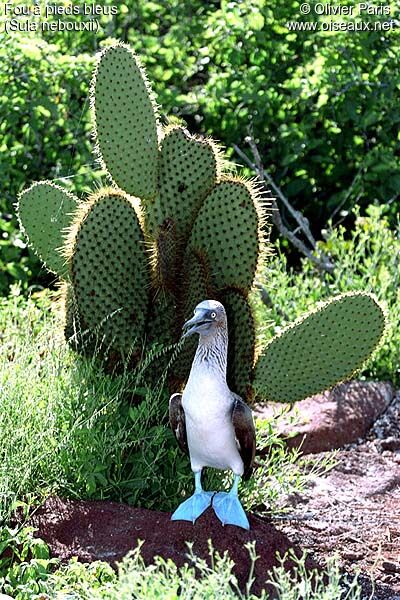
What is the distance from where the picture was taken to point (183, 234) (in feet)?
14.8

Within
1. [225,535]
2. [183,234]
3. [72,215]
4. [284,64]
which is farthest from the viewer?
[284,64]

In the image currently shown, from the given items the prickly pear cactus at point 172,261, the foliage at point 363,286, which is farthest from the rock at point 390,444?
the prickly pear cactus at point 172,261

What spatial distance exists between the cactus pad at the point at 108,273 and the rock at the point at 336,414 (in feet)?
3.03

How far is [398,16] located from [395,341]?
224cm

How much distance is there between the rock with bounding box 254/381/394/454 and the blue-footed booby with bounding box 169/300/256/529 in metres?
1.26

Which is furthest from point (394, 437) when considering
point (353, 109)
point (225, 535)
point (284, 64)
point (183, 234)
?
point (284, 64)

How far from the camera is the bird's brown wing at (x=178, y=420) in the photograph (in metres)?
3.84

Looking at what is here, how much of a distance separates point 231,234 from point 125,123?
0.59 m

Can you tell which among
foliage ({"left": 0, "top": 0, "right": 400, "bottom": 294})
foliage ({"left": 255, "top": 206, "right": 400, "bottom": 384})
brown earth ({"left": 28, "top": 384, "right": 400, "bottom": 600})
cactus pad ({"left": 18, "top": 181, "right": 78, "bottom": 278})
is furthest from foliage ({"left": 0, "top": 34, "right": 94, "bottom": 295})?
brown earth ({"left": 28, "top": 384, "right": 400, "bottom": 600})

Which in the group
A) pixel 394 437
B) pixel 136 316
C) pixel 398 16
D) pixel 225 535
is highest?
pixel 398 16

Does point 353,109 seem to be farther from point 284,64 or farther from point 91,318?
point 91,318

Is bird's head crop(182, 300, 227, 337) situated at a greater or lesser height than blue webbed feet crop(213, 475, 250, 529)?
greater

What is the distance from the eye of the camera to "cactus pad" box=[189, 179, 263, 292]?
4.34 metres

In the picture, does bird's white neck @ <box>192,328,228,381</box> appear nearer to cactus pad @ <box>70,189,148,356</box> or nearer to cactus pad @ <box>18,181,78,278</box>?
cactus pad @ <box>70,189,148,356</box>
